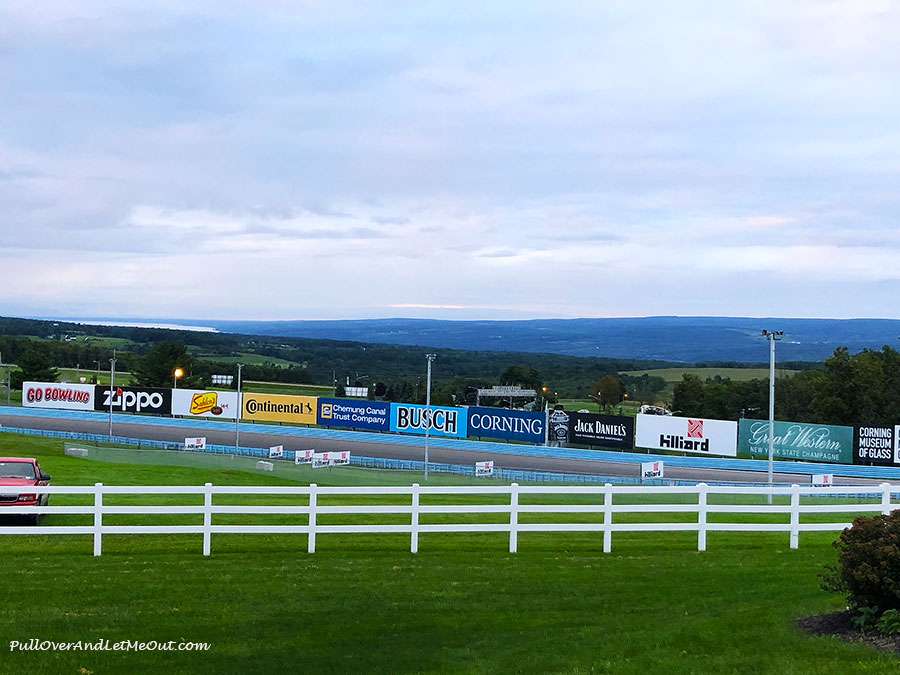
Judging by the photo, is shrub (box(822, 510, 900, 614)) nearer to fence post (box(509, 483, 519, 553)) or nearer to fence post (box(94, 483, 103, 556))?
fence post (box(509, 483, 519, 553))

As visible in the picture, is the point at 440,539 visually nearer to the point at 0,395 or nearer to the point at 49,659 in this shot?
the point at 49,659

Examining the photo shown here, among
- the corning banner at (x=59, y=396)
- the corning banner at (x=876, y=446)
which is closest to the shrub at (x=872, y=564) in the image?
the corning banner at (x=876, y=446)

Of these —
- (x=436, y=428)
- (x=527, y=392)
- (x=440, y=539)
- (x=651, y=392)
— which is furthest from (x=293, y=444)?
(x=651, y=392)

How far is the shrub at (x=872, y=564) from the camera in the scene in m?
10.3

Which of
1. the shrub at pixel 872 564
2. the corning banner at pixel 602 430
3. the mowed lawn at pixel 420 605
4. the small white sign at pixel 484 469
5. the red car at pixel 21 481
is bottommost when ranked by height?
the small white sign at pixel 484 469

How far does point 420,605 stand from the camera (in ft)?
41.0

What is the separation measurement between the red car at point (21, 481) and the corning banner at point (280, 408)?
194ft

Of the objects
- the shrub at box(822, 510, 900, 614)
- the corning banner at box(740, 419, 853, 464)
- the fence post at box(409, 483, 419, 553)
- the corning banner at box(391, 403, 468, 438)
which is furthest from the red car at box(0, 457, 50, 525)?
the corning banner at box(391, 403, 468, 438)

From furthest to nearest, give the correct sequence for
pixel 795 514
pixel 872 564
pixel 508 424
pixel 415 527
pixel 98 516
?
1. pixel 508 424
2. pixel 795 514
3. pixel 415 527
4. pixel 98 516
5. pixel 872 564

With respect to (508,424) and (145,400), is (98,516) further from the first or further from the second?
(145,400)

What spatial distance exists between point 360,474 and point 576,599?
31778 millimetres

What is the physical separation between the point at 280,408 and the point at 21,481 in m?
63.0

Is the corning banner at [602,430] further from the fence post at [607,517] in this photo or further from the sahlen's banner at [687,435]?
the fence post at [607,517]

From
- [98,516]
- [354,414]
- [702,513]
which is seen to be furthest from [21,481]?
[354,414]
